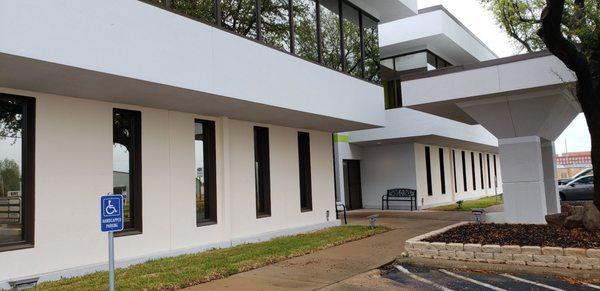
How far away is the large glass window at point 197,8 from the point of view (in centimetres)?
938

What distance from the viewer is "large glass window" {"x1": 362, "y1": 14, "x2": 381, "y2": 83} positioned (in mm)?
15922

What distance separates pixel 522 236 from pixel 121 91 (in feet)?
25.7

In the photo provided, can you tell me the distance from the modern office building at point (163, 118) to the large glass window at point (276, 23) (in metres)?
0.04

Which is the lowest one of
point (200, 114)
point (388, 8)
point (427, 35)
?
point (200, 114)

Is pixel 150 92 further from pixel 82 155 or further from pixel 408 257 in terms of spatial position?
pixel 408 257

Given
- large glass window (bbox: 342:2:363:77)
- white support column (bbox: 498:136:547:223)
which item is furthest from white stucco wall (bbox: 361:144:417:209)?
white support column (bbox: 498:136:547:223)

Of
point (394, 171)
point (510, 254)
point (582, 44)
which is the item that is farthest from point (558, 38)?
point (394, 171)

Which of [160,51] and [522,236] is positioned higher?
[160,51]

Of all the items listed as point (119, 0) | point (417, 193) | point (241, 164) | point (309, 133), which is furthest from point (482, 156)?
point (119, 0)

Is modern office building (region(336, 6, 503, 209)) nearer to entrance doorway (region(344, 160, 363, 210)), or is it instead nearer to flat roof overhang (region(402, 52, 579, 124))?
entrance doorway (region(344, 160, 363, 210))

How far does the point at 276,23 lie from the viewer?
1209 cm

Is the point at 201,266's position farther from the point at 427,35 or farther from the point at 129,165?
the point at 427,35

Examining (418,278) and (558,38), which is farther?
(558,38)

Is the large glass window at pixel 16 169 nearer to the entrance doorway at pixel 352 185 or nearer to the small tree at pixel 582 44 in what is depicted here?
the small tree at pixel 582 44
